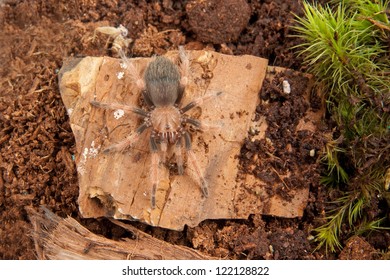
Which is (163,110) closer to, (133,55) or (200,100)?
(200,100)

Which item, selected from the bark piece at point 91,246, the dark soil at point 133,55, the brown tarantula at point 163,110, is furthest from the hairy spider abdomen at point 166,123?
the bark piece at point 91,246

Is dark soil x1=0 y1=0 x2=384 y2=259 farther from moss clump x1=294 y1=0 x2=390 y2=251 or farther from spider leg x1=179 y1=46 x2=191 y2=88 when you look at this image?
spider leg x1=179 y1=46 x2=191 y2=88

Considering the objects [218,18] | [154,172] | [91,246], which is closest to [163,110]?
[154,172]

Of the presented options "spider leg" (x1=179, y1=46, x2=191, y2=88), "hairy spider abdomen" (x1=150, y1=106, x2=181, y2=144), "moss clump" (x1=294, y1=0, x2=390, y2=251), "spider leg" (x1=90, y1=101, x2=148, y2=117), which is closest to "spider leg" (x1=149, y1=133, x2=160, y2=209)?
"hairy spider abdomen" (x1=150, y1=106, x2=181, y2=144)

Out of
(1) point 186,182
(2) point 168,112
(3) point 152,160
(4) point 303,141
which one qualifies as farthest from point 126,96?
(4) point 303,141

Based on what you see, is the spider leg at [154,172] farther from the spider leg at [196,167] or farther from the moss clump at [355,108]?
the moss clump at [355,108]

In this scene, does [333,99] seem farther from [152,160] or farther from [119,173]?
[119,173]
